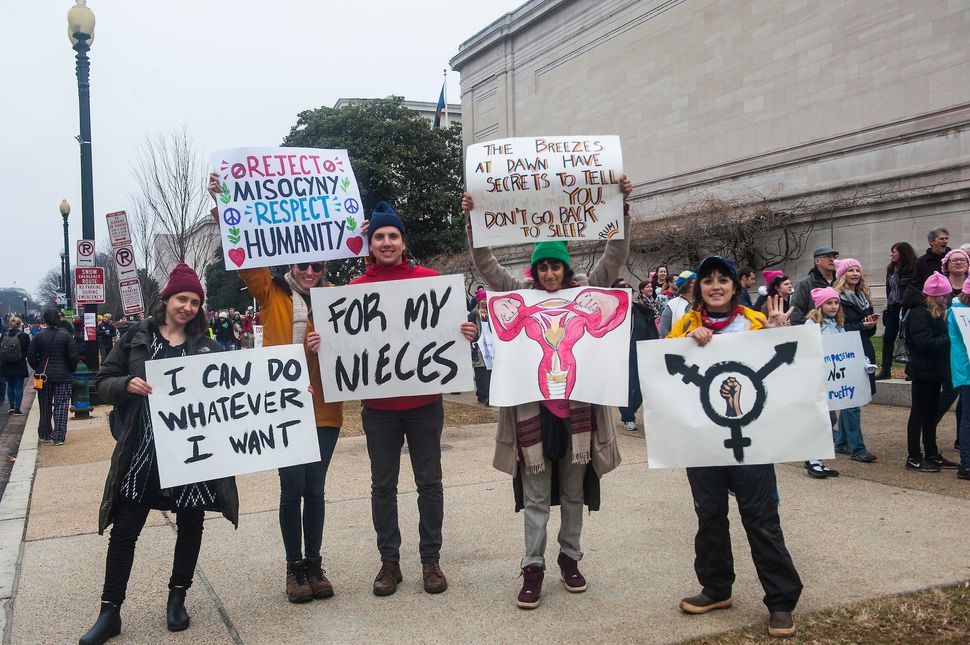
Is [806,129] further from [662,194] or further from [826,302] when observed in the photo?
[826,302]

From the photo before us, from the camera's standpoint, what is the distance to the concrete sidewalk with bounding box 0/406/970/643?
3.79 m

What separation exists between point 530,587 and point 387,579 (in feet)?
2.73

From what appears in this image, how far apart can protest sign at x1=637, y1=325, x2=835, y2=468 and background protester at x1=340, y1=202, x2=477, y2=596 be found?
1.20 meters

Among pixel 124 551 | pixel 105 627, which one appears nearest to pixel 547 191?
pixel 124 551

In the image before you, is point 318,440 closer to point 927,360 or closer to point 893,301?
point 927,360

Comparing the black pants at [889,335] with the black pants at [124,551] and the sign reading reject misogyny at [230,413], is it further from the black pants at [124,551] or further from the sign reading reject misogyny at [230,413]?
the black pants at [124,551]

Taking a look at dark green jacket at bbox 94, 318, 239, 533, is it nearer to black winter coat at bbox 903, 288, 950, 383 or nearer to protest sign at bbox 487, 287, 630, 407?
protest sign at bbox 487, 287, 630, 407

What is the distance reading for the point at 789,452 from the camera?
3.67m

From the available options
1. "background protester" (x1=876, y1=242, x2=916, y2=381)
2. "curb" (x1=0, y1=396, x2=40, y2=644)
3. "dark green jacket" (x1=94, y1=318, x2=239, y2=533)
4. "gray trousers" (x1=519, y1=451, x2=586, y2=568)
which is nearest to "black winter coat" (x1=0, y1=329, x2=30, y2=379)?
→ "curb" (x1=0, y1=396, x2=40, y2=644)

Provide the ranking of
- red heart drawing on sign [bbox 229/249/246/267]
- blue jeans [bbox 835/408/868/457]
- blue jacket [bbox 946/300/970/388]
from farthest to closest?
blue jeans [bbox 835/408/868/457]
blue jacket [bbox 946/300/970/388]
red heart drawing on sign [bbox 229/249/246/267]

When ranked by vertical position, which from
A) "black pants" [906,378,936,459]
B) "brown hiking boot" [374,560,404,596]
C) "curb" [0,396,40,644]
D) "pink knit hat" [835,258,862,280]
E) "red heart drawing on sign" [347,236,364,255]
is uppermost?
"red heart drawing on sign" [347,236,364,255]

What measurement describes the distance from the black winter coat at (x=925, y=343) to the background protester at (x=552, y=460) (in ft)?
13.5

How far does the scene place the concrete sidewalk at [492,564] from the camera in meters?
3.79

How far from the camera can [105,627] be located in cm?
368
